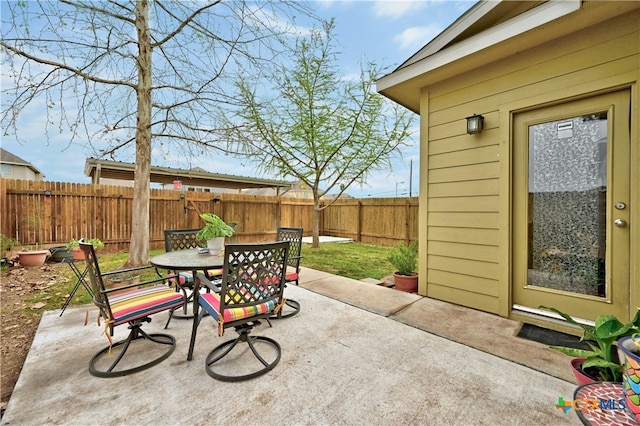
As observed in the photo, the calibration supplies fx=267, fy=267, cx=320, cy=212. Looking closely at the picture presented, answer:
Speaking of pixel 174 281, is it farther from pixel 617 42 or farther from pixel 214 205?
pixel 214 205

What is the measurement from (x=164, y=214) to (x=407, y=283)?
6.69m

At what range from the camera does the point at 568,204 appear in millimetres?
2520

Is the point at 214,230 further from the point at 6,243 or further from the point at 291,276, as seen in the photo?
the point at 6,243

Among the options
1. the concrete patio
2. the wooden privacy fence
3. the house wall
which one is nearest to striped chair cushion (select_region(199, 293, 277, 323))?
the concrete patio

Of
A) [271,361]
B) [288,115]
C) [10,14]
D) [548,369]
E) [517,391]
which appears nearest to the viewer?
[517,391]

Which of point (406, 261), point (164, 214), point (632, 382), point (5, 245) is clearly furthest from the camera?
point (164, 214)

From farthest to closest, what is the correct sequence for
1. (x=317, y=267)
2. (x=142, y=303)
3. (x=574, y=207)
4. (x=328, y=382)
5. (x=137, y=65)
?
1. (x=317, y=267)
2. (x=137, y=65)
3. (x=574, y=207)
4. (x=142, y=303)
5. (x=328, y=382)

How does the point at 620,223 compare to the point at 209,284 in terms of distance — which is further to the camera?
the point at 620,223

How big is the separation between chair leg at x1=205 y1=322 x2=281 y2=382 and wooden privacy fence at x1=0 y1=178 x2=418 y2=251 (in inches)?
246

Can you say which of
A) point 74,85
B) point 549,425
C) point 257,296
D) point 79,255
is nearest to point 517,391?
point 549,425

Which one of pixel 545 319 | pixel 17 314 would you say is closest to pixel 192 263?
pixel 17 314

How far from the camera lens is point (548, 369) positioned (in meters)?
1.88

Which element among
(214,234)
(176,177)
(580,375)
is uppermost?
(176,177)

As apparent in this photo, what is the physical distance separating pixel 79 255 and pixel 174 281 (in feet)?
10.7
